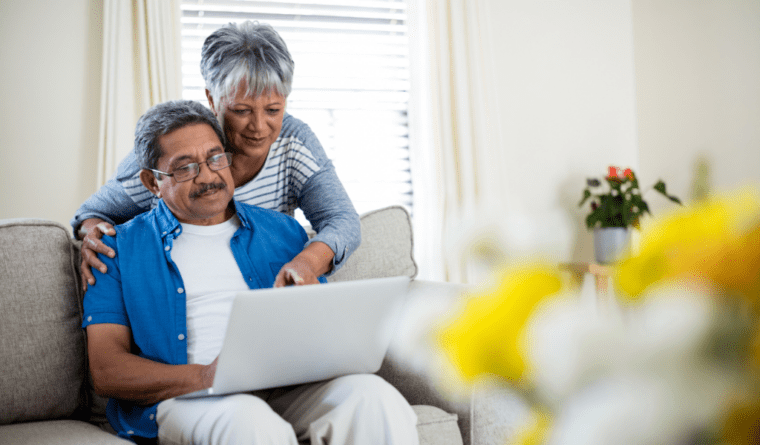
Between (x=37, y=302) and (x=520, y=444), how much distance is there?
1.36 m

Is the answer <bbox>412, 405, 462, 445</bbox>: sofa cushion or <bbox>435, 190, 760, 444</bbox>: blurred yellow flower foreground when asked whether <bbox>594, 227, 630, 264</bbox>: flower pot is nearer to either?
<bbox>412, 405, 462, 445</bbox>: sofa cushion

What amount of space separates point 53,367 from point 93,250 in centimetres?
28

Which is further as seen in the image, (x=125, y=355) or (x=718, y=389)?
(x=125, y=355)

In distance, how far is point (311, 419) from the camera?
120cm

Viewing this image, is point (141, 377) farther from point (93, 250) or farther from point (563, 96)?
point (563, 96)

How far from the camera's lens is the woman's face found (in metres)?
1.55

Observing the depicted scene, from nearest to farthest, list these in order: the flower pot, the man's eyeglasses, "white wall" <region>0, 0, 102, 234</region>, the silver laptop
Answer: the silver laptop → the man's eyeglasses → "white wall" <region>0, 0, 102, 234</region> → the flower pot

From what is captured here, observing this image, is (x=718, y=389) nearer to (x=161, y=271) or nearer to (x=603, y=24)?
(x=161, y=271)

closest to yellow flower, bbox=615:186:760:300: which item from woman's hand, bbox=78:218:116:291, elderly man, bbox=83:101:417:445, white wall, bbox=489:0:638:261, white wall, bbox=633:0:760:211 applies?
elderly man, bbox=83:101:417:445

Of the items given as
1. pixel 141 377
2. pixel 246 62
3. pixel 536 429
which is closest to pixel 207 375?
pixel 141 377

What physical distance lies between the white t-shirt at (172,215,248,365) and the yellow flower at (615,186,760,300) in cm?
120

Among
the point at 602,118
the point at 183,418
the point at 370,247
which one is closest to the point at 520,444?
the point at 183,418

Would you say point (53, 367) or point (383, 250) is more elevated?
point (383, 250)

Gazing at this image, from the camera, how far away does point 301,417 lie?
4.04 ft
